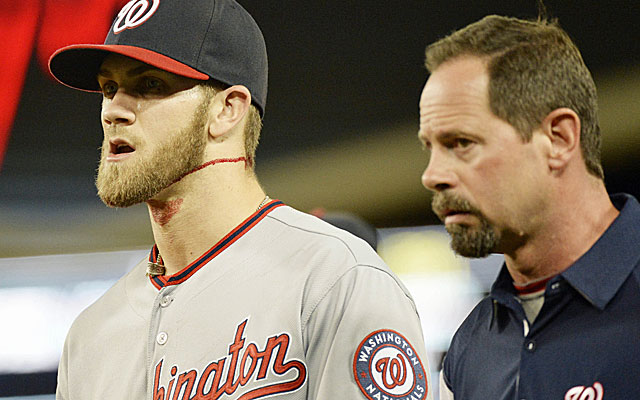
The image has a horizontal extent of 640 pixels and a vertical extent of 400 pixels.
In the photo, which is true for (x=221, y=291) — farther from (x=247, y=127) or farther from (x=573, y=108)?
(x=573, y=108)

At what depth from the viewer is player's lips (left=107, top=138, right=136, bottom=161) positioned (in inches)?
47.0

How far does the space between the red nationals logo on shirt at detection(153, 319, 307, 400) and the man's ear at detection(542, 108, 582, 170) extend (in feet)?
1.64

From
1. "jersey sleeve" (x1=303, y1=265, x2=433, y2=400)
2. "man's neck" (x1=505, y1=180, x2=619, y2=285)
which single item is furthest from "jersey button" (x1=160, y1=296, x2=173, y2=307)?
"man's neck" (x1=505, y1=180, x2=619, y2=285)

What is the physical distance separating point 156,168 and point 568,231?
640 millimetres

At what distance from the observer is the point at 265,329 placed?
3.49ft

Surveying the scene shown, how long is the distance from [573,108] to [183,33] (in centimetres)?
63

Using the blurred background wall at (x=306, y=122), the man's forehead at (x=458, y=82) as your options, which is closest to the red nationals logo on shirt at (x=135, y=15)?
the man's forehead at (x=458, y=82)

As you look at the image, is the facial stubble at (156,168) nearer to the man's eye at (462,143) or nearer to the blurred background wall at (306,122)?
the man's eye at (462,143)

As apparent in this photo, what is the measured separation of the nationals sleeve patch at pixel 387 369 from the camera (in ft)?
3.22

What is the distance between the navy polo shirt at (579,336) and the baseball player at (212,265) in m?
0.22

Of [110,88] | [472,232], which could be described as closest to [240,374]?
[472,232]

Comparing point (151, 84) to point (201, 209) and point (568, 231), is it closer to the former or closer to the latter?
point (201, 209)

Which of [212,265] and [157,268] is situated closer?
[212,265]

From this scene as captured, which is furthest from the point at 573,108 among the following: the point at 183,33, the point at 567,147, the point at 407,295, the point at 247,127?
the point at 183,33
